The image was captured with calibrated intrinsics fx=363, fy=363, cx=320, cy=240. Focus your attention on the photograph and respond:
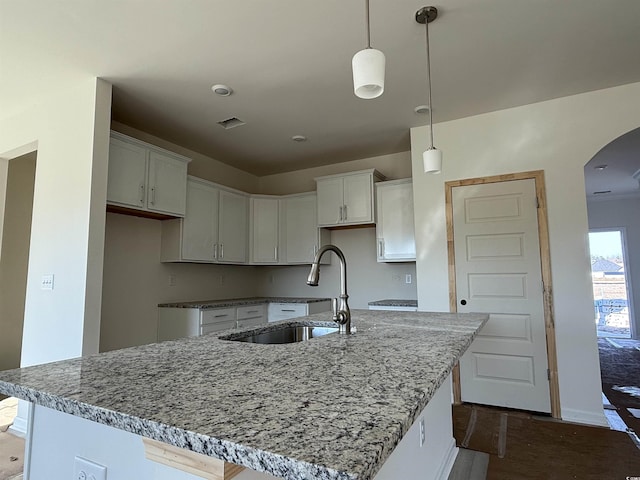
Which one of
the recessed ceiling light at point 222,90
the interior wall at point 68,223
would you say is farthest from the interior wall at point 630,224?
the interior wall at point 68,223

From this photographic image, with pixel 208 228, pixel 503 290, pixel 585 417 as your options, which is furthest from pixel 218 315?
pixel 585 417

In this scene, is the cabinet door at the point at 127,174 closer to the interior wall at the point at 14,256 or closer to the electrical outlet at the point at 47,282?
the electrical outlet at the point at 47,282

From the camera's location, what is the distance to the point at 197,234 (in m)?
3.92

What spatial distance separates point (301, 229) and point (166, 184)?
69.4 inches

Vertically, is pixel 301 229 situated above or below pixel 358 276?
above

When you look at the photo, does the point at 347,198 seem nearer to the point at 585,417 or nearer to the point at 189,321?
the point at 189,321

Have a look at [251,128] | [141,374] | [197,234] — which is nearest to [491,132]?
[251,128]

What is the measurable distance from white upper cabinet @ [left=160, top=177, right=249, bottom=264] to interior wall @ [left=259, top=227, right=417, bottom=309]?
82cm

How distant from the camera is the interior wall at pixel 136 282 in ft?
11.0

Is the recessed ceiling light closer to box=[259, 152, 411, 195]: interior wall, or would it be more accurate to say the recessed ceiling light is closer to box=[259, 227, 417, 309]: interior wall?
box=[259, 152, 411, 195]: interior wall

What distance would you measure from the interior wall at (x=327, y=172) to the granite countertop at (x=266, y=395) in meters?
3.37

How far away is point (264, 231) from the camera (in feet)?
15.6

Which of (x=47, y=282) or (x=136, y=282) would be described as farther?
(x=136, y=282)

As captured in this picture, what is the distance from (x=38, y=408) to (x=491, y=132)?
12.0 feet
